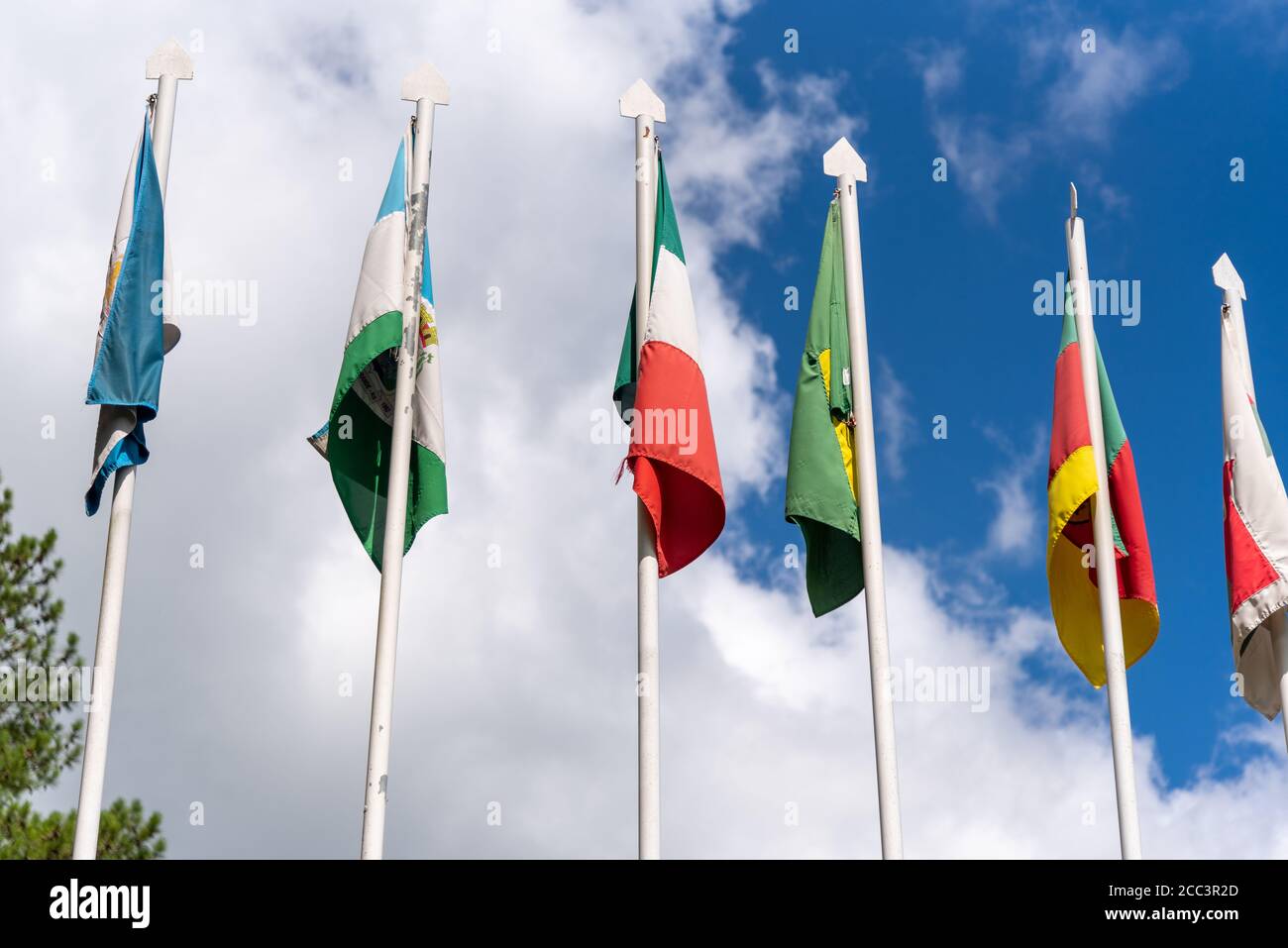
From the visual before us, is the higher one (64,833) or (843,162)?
(843,162)

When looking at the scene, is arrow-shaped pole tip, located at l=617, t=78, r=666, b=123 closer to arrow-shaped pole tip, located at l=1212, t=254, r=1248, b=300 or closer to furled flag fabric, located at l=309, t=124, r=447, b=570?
furled flag fabric, located at l=309, t=124, r=447, b=570

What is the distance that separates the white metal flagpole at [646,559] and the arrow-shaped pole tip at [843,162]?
1.75 metres

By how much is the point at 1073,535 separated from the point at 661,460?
15.9 feet

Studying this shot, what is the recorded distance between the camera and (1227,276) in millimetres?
16000

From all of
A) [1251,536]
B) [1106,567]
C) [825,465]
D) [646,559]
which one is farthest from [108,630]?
[1251,536]

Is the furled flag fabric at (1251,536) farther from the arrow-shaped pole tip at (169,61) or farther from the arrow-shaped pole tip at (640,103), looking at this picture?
the arrow-shaped pole tip at (169,61)

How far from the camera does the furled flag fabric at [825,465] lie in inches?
527

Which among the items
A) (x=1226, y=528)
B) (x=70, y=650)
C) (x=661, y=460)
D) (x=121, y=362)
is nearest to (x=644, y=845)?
(x=661, y=460)

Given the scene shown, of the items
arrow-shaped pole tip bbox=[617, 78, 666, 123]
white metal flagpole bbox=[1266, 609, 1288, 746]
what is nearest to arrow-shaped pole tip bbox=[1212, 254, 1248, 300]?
white metal flagpole bbox=[1266, 609, 1288, 746]

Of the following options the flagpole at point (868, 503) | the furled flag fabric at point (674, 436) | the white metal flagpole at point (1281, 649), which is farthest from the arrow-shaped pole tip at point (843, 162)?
the white metal flagpole at point (1281, 649)

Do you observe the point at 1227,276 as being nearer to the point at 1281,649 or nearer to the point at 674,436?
the point at 1281,649

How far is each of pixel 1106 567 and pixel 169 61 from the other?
9550mm

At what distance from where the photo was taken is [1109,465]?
49.0 feet
